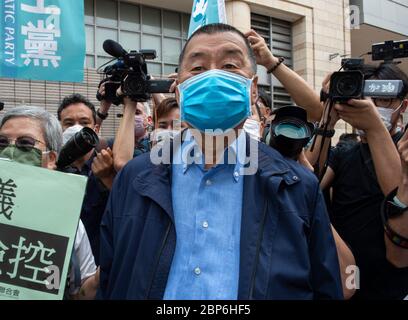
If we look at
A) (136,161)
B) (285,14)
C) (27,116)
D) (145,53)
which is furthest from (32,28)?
(285,14)

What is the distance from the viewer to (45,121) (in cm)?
184

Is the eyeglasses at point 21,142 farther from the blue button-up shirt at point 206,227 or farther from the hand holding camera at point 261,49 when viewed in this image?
the hand holding camera at point 261,49

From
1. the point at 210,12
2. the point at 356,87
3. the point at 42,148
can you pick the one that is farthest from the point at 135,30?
the point at 356,87

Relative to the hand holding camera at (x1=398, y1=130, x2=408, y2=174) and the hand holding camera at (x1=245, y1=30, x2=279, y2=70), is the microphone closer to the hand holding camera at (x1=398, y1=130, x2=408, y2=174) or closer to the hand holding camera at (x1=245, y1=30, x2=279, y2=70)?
the hand holding camera at (x1=245, y1=30, x2=279, y2=70)

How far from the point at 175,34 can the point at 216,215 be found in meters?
7.66

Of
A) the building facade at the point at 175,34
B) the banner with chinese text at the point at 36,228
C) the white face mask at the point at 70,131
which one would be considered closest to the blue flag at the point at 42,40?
the white face mask at the point at 70,131

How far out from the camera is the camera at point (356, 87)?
1.68 m

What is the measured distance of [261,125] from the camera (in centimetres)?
247

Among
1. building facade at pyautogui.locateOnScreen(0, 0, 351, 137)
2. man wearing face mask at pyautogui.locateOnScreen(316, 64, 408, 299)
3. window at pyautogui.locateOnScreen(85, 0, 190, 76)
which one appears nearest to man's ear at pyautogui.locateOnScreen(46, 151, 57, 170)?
man wearing face mask at pyautogui.locateOnScreen(316, 64, 408, 299)

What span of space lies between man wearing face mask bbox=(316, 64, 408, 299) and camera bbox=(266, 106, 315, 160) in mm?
263

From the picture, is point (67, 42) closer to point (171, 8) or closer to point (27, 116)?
point (27, 116)

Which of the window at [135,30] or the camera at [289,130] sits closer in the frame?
the camera at [289,130]

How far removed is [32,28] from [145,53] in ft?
9.20

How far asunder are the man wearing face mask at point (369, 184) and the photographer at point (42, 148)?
112cm
